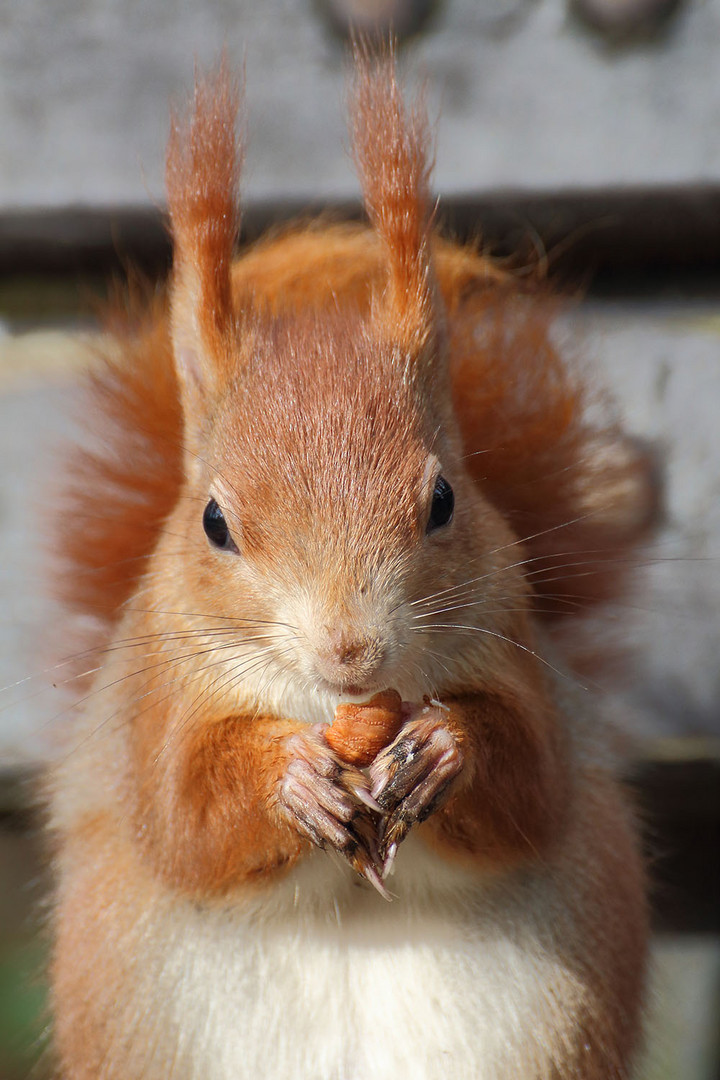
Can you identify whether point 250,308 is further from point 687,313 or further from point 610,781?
point 687,313

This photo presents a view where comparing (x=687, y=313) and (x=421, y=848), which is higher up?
(x=687, y=313)

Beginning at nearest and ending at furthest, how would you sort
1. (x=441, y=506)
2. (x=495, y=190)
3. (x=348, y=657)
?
(x=348, y=657), (x=441, y=506), (x=495, y=190)

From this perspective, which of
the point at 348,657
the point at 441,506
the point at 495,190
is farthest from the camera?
the point at 495,190

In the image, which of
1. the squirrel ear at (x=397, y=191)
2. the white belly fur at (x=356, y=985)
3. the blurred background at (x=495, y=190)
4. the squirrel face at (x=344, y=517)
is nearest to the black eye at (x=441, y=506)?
the squirrel face at (x=344, y=517)

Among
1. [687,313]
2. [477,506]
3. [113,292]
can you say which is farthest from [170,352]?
[687,313]

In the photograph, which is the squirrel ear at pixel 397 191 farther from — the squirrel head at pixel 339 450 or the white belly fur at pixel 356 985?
the white belly fur at pixel 356 985

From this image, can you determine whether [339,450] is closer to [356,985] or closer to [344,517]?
[344,517]

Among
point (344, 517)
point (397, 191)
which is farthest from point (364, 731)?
point (397, 191)
